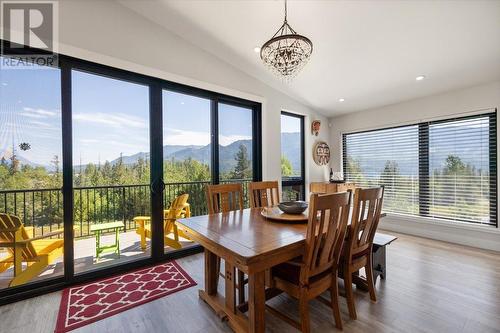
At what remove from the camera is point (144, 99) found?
9.94 feet

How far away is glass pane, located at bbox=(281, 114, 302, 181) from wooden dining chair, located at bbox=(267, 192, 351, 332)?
113 inches

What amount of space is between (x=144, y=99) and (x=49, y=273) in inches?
89.5

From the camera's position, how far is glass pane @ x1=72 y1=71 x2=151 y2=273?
107 inches

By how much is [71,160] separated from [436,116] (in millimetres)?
5322

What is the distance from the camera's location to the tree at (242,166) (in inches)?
156

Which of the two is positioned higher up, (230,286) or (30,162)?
(30,162)

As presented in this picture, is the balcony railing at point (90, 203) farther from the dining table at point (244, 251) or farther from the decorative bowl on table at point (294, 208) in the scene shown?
the decorative bowl on table at point (294, 208)

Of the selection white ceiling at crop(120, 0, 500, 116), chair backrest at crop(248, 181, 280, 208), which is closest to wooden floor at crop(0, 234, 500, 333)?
chair backrest at crop(248, 181, 280, 208)

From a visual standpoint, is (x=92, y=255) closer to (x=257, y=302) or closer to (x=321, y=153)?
(x=257, y=302)

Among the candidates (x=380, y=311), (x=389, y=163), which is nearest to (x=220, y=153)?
(x=380, y=311)

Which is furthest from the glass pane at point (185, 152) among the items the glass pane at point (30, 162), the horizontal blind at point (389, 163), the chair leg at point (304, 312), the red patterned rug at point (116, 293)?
the horizontal blind at point (389, 163)

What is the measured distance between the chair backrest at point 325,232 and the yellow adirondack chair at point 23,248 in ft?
8.27

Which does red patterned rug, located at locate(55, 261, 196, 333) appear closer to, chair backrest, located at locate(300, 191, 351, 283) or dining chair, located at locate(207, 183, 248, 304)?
dining chair, located at locate(207, 183, 248, 304)

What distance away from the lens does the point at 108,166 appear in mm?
2924
